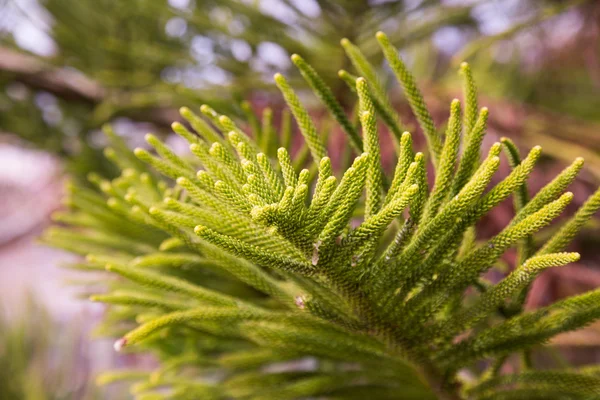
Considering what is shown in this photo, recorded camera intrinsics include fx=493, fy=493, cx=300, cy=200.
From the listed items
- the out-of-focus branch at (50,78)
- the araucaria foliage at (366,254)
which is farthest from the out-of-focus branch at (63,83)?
the araucaria foliage at (366,254)

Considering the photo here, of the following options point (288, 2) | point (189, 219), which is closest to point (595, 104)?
point (288, 2)

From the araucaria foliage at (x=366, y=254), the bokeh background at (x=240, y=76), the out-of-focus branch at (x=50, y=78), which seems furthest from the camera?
the out-of-focus branch at (x=50, y=78)

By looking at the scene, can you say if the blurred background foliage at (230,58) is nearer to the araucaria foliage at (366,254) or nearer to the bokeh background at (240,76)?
the bokeh background at (240,76)

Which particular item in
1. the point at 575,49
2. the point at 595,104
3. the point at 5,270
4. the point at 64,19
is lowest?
the point at 5,270

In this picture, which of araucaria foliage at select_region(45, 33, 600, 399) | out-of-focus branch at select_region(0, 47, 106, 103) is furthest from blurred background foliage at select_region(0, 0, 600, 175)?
araucaria foliage at select_region(45, 33, 600, 399)

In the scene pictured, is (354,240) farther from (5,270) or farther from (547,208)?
(5,270)

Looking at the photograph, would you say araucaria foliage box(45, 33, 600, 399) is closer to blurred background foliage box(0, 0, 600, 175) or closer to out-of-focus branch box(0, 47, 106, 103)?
blurred background foliage box(0, 0, 600, 175)

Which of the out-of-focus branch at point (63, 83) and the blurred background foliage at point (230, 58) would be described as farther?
the out-of-focus branch at point (63, 83)
